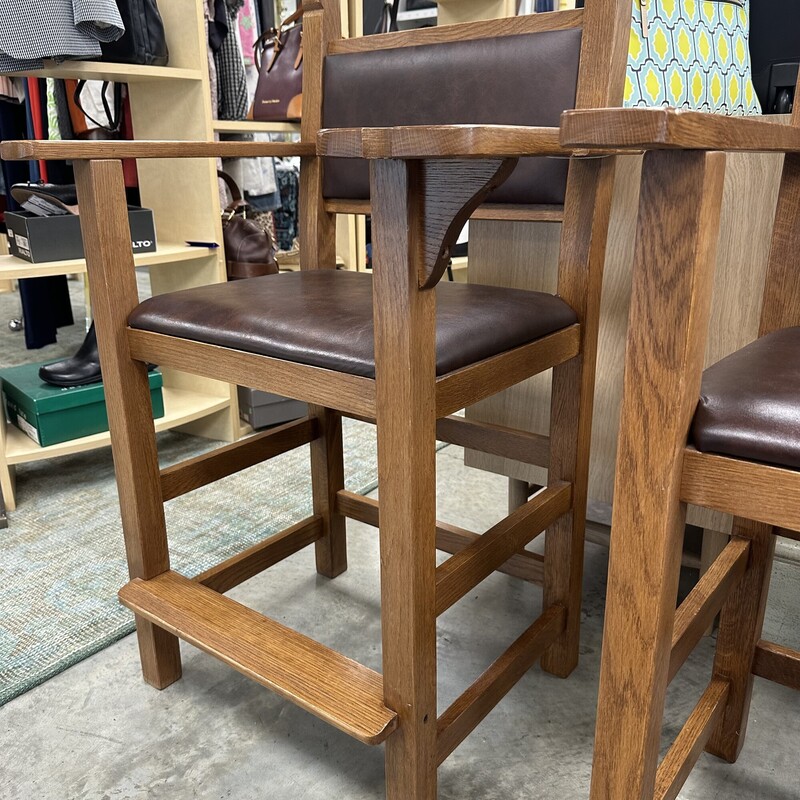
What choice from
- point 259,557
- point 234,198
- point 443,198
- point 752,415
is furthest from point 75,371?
point 752,415

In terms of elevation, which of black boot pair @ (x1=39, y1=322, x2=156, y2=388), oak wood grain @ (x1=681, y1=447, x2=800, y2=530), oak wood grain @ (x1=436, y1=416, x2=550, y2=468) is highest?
oak wood grain @ (x1=681, y1=447, x2=800, y2=530)

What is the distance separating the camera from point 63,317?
10.9 ft

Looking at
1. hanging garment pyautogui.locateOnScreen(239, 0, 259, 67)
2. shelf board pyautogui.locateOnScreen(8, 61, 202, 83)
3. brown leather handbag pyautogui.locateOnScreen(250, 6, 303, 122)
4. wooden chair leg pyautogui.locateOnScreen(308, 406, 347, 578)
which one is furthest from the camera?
hanging garment pyautogui.locateOnScreen(239, 0, 259, 67)

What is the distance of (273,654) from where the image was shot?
908 millimetres

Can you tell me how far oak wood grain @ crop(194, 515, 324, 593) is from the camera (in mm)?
1153

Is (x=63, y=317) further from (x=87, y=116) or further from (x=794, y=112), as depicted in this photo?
(x=794, y=112)

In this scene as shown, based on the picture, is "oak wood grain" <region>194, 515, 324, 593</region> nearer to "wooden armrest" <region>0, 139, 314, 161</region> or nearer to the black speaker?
"wooden armrest" <region>0, 139, 314, 161</region>

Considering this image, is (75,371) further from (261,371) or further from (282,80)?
(261,371)

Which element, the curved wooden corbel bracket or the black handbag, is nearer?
the curved wooden corbel bracket

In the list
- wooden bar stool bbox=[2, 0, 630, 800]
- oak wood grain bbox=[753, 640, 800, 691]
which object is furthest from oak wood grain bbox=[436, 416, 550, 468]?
oak wood grain bbox=[753, 640, 800, 691]

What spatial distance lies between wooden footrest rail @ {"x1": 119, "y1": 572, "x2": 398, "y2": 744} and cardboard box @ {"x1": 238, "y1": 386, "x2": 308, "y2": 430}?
43.5 inches

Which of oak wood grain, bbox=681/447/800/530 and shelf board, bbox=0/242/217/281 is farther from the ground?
shelf board, bbox=0/242/217/281

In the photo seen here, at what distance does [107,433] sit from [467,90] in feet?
4.02

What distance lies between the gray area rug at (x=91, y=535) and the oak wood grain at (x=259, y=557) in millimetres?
241
